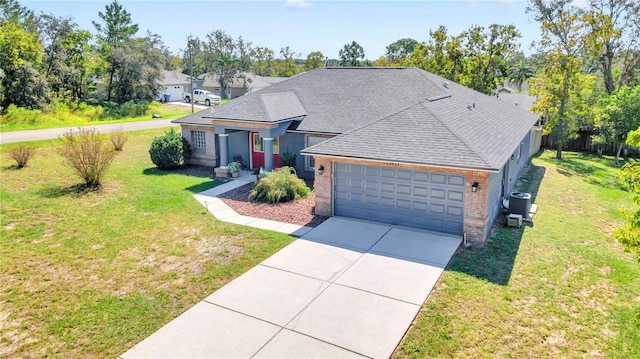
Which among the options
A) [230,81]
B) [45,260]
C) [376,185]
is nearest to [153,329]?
[45,260]

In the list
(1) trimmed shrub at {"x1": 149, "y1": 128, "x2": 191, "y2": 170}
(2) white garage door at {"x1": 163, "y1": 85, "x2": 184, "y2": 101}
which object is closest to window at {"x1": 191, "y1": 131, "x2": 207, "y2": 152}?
(1) trimmed shrub at {"x1": 149, "y1": 128, "x2": 191, "y2": 170}

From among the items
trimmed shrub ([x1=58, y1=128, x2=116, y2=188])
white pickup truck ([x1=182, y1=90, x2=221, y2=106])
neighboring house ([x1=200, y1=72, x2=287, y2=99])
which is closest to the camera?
trimmed shrub ([x1=58, y1=128, x2=116, y2=188])

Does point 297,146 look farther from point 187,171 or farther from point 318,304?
point 318,304

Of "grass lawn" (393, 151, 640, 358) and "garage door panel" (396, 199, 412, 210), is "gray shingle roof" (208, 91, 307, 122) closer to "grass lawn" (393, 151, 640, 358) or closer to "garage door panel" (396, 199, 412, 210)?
"garage door panel" (396, 199, 412, 210)

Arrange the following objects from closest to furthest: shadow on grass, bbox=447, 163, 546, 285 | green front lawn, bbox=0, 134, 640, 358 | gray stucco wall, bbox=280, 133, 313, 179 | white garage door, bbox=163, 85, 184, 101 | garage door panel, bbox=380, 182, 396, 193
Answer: green front lawn, bbox=0, 134, 640, 358 < shadow on grass, bbox=447, 163, 546, 285 < garage door panel, bbox=380, 182, 396, 193 < gray stucco wall, bbox=280, 133, 313, 179 < white garage door, bbox=163, 85, 184, 101

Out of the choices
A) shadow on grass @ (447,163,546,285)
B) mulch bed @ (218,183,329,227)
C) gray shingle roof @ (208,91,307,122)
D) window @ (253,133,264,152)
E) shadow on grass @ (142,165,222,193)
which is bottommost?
shadow on grass @ (447,163,546,285)

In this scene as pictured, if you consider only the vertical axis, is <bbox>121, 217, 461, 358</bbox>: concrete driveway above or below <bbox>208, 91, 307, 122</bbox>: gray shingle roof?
below

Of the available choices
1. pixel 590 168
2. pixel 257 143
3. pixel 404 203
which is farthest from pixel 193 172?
pixel 590 168
